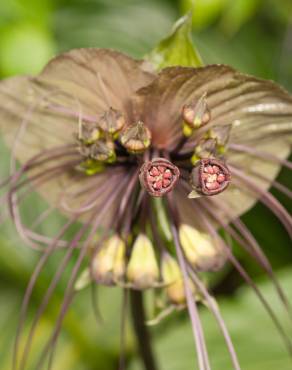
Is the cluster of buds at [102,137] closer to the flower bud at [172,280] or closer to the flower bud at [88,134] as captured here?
the flower bud at [88,134]

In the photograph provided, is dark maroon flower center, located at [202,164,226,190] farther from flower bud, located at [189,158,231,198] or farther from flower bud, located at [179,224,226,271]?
flower bud, located at [179,224,226,271]

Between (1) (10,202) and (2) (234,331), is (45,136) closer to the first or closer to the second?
(1) (10,202)

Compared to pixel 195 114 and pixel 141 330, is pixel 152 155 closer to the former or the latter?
pixel 195 114

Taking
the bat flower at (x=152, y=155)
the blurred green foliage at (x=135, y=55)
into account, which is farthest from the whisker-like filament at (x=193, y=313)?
the blurred green foliage at (x=135, y=55)

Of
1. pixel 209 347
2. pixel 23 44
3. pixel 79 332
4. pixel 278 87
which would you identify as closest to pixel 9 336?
pixel 79 332

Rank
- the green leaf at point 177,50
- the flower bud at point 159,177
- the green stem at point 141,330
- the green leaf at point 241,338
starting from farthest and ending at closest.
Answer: the green leaf at point 241,338 → the green stem at point 141,330 → the green leaf at point 177,50 → the flower bud at point 159,177

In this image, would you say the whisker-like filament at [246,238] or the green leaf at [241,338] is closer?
the whisker-like filament at [246,238]
